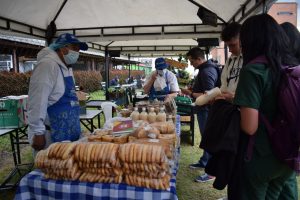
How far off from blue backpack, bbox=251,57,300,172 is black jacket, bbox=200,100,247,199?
0.17 metres

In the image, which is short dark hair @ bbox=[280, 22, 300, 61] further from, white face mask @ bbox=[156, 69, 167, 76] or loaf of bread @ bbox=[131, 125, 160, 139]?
white face mask @ bbox=[156, 69, 167, 76]

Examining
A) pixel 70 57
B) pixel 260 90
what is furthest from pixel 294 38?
pixel 70 57

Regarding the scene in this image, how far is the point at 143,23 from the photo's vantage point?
16.7 ft

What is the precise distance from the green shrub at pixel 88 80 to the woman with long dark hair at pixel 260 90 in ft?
59.2

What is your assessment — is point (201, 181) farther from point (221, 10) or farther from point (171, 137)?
point (221, 10)

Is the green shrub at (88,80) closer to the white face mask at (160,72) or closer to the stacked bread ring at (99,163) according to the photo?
the white face mask at (160,72)

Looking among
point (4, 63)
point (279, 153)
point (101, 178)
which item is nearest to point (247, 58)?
point (279, 153)

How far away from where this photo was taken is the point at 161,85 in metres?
4.57

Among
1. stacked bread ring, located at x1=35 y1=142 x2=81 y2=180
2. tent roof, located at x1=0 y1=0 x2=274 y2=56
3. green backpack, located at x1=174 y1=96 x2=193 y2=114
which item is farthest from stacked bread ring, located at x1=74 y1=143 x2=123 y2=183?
green backpack, located at x1=174 y1=96 x2=193 y2=114

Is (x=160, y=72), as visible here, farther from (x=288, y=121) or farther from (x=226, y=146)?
(x=288, y=121)

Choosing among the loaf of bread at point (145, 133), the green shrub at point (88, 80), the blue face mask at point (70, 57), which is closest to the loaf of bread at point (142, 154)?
the loaf of bread at point (145, 133)

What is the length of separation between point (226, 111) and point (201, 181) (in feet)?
8.34

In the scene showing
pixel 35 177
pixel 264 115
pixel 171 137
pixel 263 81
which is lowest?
pixel 35 177

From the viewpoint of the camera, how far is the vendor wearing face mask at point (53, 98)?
2.17 m
